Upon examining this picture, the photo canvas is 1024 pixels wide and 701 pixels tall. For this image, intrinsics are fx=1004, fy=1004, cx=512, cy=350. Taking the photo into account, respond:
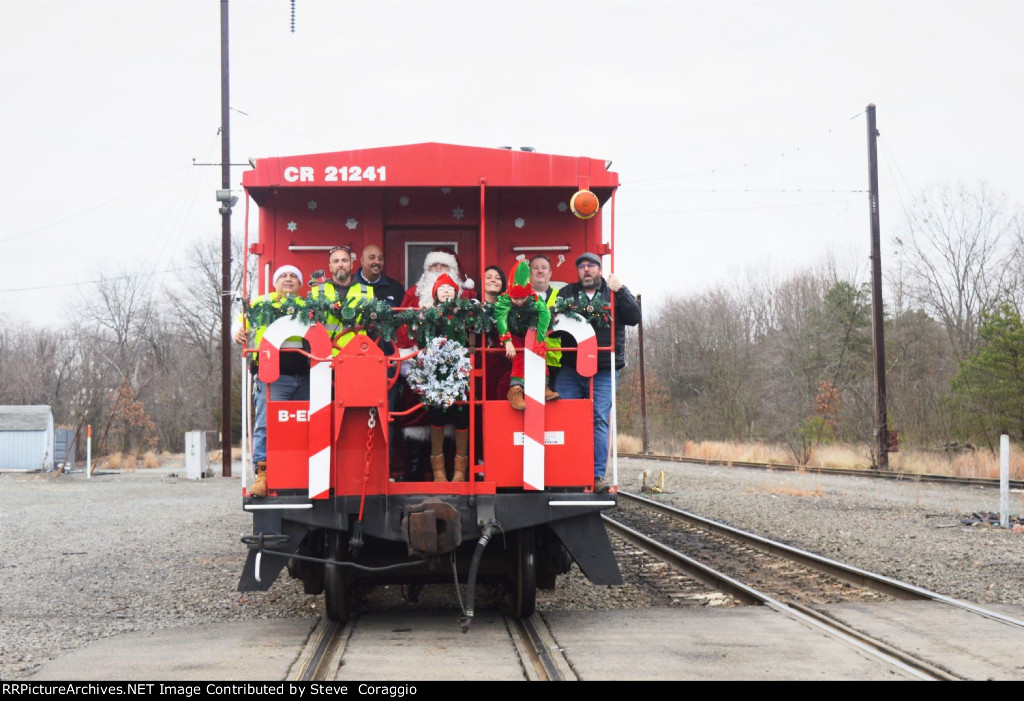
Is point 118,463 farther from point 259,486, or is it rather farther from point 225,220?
point 259,486

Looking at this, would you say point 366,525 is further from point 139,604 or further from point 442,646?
point 139,604

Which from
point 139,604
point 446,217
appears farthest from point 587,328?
point 139,604

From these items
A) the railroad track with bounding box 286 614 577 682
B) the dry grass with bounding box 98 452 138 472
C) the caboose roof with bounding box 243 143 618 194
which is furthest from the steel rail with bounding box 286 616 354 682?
the dry grass with bounding box 98 452 138 472

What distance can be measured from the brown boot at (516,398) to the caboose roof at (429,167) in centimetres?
149

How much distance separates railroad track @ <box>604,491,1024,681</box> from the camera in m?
6.65

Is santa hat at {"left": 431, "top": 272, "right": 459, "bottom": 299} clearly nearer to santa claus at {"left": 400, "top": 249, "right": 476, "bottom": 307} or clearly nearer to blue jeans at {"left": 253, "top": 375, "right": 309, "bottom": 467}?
santa claus at {"left": 400, "top": 249, "right": 476, "bottom": 307}

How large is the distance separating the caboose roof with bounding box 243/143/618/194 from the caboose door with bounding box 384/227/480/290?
1.26m

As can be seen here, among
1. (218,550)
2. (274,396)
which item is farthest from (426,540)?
(218,550)

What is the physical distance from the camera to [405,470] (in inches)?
305

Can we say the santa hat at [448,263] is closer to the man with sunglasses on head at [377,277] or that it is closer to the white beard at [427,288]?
the white beard at [427,288]

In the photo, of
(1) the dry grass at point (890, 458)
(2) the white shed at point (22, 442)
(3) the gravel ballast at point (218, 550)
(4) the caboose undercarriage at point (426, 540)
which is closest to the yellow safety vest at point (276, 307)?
(4) the caboose undercarriage at point (426, 540)

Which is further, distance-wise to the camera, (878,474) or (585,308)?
(878,474)

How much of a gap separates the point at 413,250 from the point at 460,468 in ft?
7.56
